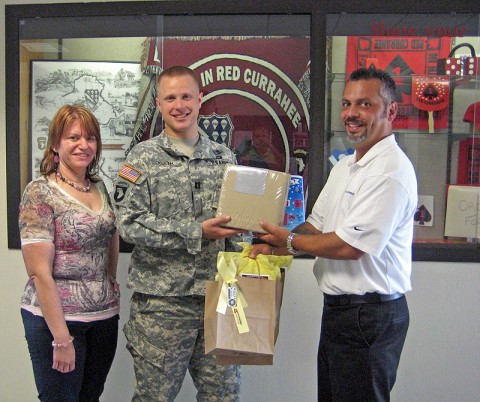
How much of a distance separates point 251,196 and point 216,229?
18 centimetres

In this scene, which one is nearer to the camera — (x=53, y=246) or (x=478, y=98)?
(x=53, y=246)

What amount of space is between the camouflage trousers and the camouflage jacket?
0.07 m

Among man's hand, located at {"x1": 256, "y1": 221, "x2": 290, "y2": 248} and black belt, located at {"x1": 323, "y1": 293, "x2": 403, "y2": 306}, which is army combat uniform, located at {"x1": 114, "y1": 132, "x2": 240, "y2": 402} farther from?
black belt, located at {"x1": 323, "y1": 293, "x2": 403, "y2": 306}

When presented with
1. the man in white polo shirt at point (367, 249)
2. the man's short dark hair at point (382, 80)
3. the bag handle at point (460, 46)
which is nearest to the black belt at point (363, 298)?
the man in white polo shirt at point (367, 249)

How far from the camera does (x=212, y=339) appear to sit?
69.0 inches

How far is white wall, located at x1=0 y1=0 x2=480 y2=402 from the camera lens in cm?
258

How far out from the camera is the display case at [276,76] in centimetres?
257

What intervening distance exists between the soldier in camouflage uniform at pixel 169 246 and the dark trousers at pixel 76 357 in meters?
0.12

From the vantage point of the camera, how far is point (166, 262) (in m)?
1.92

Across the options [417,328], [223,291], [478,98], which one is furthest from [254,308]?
[478,98]

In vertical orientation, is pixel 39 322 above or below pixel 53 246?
below

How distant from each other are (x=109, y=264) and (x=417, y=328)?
1615 mm

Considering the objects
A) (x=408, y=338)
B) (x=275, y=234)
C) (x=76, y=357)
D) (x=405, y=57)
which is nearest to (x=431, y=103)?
(x=405, y=57)

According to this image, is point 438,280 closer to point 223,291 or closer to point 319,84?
point 319,84
